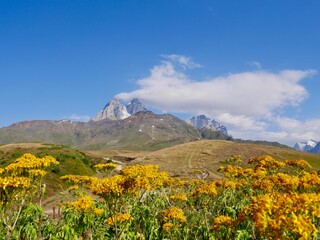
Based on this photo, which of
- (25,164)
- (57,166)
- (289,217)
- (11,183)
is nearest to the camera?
(289,217)

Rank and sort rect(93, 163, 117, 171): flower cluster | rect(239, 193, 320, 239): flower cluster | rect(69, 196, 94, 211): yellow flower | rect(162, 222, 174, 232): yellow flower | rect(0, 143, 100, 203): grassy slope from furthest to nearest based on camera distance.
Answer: rect(0, 143, 100, 203): grassy slope < rect(93, 163, 117, 171): flower cluster < rect(162, 222, 174, 232): yellow flower < rect(69, 196, 94, 211): yellow flower < rect(239, 193, 320, 239): flower cluster

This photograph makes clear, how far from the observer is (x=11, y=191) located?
1114 centimetres

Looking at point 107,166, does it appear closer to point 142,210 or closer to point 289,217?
point 142,210

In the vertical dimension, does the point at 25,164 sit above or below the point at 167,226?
above

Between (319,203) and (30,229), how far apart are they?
11.2 m

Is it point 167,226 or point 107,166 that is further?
point 107,166

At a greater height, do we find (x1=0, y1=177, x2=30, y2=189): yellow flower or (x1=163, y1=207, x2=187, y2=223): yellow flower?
(x1=0, y1=177, x2=30, y2=189): yellow flower

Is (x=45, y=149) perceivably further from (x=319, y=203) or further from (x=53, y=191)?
(x=319, y=203)

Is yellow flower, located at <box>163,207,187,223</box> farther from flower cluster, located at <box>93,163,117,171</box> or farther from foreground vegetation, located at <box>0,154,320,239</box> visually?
flower cluster, located at <box>93,163,117,171</box>

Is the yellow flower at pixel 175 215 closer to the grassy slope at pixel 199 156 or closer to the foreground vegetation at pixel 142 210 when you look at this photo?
the foreground vegetation at pixel 142 210

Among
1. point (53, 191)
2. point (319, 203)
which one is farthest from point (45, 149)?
point (319, 203)

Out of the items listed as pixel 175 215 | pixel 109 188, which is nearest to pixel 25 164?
pixel 109 188

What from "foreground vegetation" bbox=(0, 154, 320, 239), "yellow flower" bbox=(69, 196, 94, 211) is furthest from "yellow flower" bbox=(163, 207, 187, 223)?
"yellow flower" bbox=(69, 196, 94, 211)

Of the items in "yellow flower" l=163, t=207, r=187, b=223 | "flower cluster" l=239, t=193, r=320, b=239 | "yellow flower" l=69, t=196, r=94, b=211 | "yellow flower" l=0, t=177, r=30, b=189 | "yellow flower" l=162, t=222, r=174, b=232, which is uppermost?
"yellow flower" l=0, t=177, r=30, b=189
